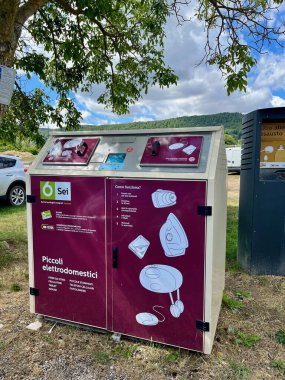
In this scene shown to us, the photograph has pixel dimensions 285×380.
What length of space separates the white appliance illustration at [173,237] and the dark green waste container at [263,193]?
198 cm

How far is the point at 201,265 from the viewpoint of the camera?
2.24 meters

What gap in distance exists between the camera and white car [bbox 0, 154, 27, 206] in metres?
8.69

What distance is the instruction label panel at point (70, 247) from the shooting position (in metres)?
2.54

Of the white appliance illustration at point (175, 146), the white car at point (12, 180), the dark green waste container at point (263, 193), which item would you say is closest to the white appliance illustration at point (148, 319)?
the white appliance illustration at point (175, 146)

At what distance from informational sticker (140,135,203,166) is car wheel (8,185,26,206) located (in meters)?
7.52

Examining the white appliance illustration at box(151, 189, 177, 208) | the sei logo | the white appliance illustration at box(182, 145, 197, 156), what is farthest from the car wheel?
the white appliance illustration at box(182, 145, 197, 156)

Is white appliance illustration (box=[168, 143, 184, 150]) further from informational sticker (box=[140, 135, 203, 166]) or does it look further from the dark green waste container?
the dark green waste container

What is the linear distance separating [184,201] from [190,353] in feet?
3.90

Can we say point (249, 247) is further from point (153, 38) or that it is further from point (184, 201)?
point (153, 38)

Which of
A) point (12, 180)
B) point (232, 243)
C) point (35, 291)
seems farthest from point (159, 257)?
point (12, 180)

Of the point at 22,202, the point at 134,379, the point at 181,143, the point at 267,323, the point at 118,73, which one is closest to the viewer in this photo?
the point at 134,379

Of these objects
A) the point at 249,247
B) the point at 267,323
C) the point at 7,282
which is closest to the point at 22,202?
the point at 7,282

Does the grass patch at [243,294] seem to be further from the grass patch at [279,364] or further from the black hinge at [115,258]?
the black hinge at [115,258]

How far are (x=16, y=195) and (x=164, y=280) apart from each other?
25.5 feet
